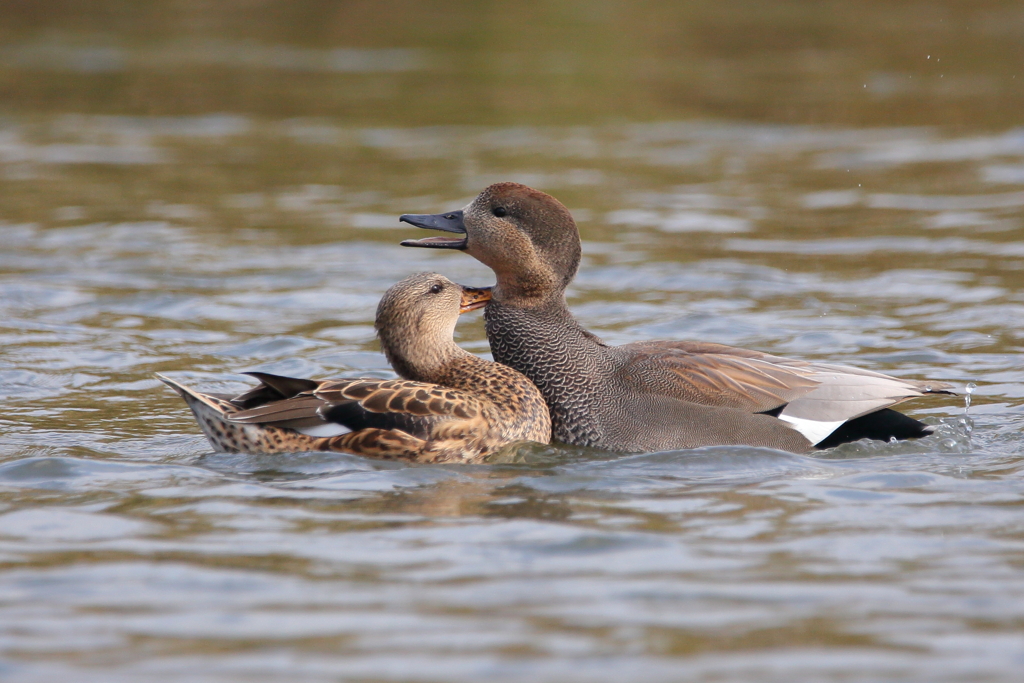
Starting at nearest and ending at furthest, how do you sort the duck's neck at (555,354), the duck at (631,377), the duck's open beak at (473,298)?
the duck at (631,377) < the duck's neck at (555,354) < the duck's open beak at (473,298)

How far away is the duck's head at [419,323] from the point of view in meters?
6.59

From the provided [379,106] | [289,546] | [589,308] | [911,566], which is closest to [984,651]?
[911,566]

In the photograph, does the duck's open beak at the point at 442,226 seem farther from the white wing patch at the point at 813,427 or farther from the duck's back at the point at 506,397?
the white wing patch at the point at 813,427

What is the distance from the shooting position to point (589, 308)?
33.7 ft

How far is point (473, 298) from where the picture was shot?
277 inches

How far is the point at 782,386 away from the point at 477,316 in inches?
170

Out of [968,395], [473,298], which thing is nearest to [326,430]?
[473,298]

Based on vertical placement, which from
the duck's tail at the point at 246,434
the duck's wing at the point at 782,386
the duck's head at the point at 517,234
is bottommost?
the duck's tail at the point at 246,434

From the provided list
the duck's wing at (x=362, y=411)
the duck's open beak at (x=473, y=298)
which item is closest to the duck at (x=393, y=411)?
the duck's wing at (x=362, y=411)

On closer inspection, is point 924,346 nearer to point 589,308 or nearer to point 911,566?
point 589,308

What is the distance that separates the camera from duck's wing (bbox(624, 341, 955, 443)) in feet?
21.7

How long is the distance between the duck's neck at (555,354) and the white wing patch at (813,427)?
95cm

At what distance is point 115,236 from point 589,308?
4675 millimetres

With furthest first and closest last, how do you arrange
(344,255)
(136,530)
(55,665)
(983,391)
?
(344,255) < (983,391) < (136,530) < (55,665)
